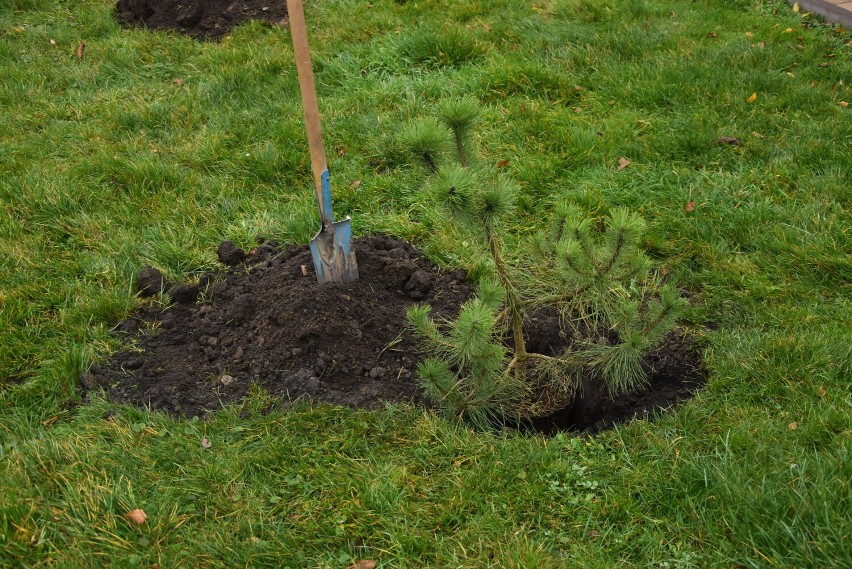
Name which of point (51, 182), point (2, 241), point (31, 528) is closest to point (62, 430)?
point (31, 528)

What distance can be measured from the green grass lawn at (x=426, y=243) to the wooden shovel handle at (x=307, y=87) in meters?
0.77

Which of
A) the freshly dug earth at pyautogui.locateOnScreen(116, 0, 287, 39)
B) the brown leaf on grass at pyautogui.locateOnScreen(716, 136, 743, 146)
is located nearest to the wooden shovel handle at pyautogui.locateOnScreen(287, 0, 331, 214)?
the brown leaf on grass at pyautogui.locateOnScreen(716, 136, 743, 146)

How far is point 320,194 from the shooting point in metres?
3.51

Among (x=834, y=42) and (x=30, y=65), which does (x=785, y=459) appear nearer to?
(x=834, y=42)

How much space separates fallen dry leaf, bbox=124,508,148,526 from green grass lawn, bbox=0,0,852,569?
0.02 m

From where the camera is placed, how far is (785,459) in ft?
9.21

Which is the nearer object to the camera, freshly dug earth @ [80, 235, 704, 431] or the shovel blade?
freshly dug earth @ [80, 235, 704, 431]

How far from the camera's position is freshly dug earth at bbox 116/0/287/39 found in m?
6.54

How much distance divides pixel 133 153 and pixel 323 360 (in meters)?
2.35

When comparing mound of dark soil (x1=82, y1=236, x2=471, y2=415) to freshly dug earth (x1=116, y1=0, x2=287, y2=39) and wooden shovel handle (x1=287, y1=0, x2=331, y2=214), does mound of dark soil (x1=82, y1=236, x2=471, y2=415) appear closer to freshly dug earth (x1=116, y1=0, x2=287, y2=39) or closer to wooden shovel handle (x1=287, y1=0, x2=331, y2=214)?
wooden shovel handle (x1=287, y1=0, x2=331, y2=214)

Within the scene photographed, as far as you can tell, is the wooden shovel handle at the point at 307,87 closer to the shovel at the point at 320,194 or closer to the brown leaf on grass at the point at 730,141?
the shovel at the point at 320,194

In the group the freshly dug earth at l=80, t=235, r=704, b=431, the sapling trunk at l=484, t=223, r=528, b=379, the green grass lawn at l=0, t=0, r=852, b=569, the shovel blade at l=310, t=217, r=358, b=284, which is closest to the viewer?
the green grass lawn at l=0, t=0, r=852, b=569

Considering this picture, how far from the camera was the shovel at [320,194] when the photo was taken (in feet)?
10.7

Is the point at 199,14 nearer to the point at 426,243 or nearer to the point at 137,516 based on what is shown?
the point at 426,243
